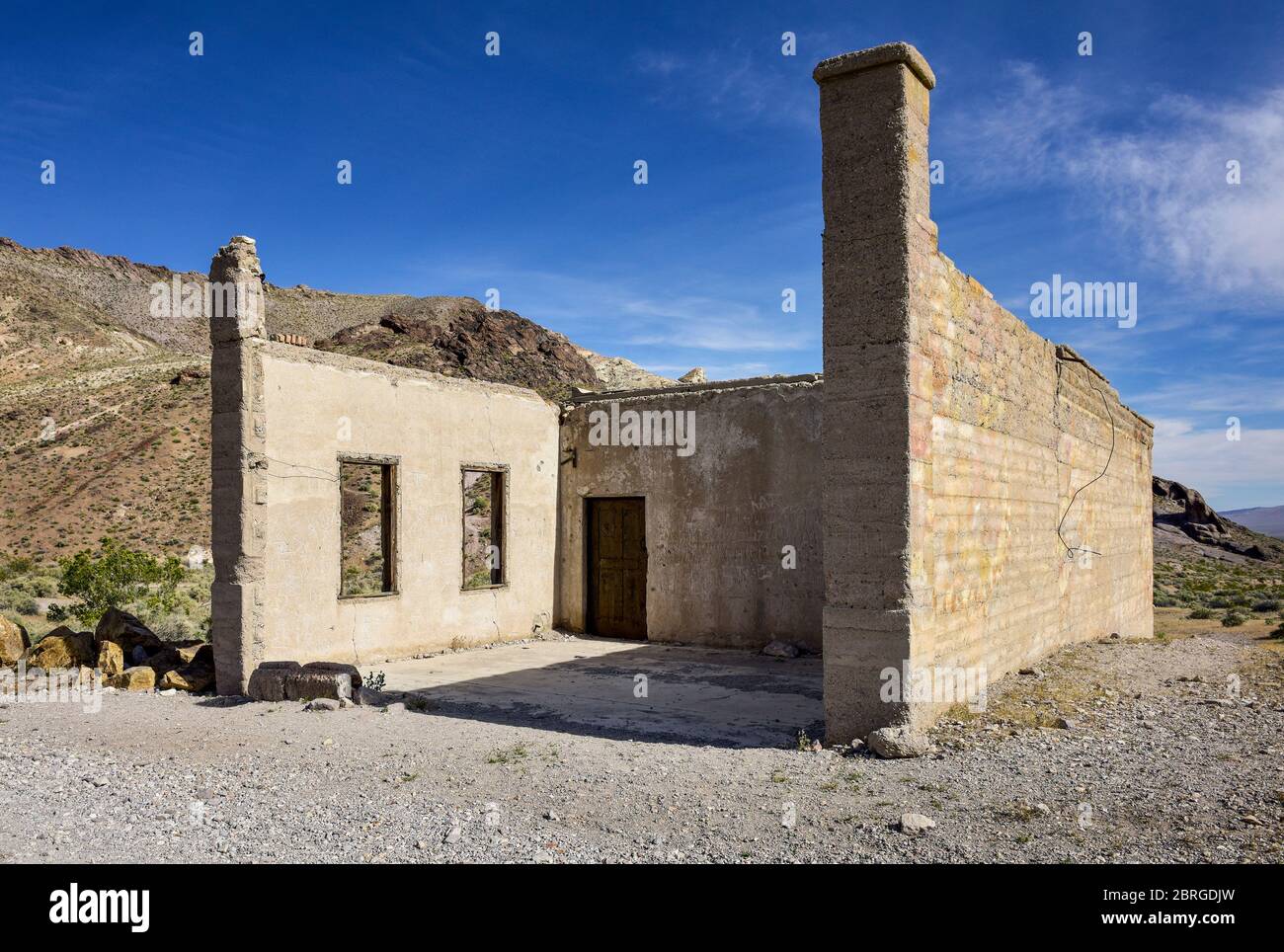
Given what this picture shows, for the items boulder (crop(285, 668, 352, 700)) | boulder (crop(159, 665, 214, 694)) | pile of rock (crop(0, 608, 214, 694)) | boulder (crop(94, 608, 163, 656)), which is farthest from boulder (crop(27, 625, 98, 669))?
boulder (crop(285, 668, 352, 700))

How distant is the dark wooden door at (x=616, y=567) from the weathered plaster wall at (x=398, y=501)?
0.66 m

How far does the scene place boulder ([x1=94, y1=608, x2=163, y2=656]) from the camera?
1003 centimetres

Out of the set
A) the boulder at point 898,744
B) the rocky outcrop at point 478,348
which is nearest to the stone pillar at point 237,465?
the boulder at point 898,744

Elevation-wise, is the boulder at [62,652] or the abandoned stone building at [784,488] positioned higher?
the abandoned stone building at [784,488]

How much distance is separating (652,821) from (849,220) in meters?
4.22

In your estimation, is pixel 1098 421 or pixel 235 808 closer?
pixel 235 808

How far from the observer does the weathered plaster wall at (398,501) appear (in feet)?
30.4

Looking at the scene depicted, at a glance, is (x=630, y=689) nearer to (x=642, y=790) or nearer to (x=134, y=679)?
(x=642, y=790)

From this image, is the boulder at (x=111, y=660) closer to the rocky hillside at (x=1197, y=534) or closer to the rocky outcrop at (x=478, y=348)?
the rocky outcrop at (x=478, y=348)

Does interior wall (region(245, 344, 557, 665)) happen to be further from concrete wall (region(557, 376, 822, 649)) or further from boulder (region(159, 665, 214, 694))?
concrete wall (region(557, 376, 822, 649))

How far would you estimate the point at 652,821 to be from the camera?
191 inches

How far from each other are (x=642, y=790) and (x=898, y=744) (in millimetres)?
1736
